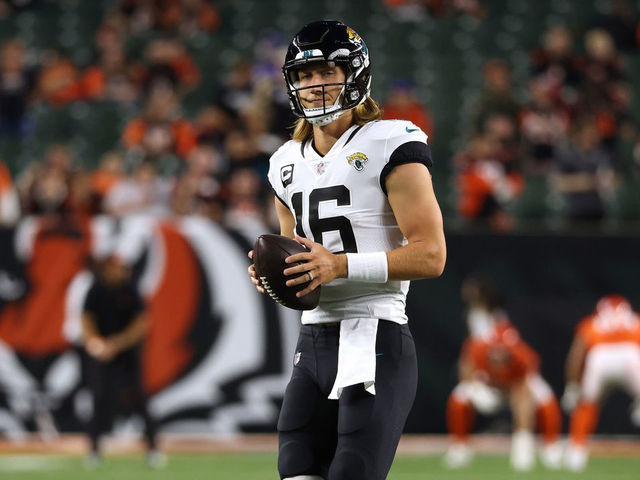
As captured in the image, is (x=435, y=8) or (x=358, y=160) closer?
(x=358, y=160)

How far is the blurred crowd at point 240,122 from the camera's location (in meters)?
10.4

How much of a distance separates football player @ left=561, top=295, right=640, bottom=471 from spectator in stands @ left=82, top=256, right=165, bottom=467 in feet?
11.0

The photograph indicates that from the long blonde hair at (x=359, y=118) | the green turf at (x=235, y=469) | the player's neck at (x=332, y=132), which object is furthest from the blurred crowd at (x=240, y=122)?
the player's neck at (x=332, y=132)

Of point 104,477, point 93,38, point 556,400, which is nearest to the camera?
point 104,477

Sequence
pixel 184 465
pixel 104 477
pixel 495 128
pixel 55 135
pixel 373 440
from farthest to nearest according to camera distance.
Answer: pixel 55 135 → pixel 495 128 → pixel 184 465 → pixel 104 477 → pixel 373 440

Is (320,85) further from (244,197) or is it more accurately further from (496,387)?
(244,197)

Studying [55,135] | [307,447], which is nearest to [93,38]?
[55,135]

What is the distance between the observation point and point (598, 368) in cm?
880

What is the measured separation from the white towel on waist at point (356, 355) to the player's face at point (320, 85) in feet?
2.28

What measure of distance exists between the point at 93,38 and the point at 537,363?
7549 mm

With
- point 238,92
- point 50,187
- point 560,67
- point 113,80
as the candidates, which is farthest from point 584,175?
point 113,80

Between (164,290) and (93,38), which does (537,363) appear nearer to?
(164,290)

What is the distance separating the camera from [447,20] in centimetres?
1415

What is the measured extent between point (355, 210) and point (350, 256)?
0.20 meters
